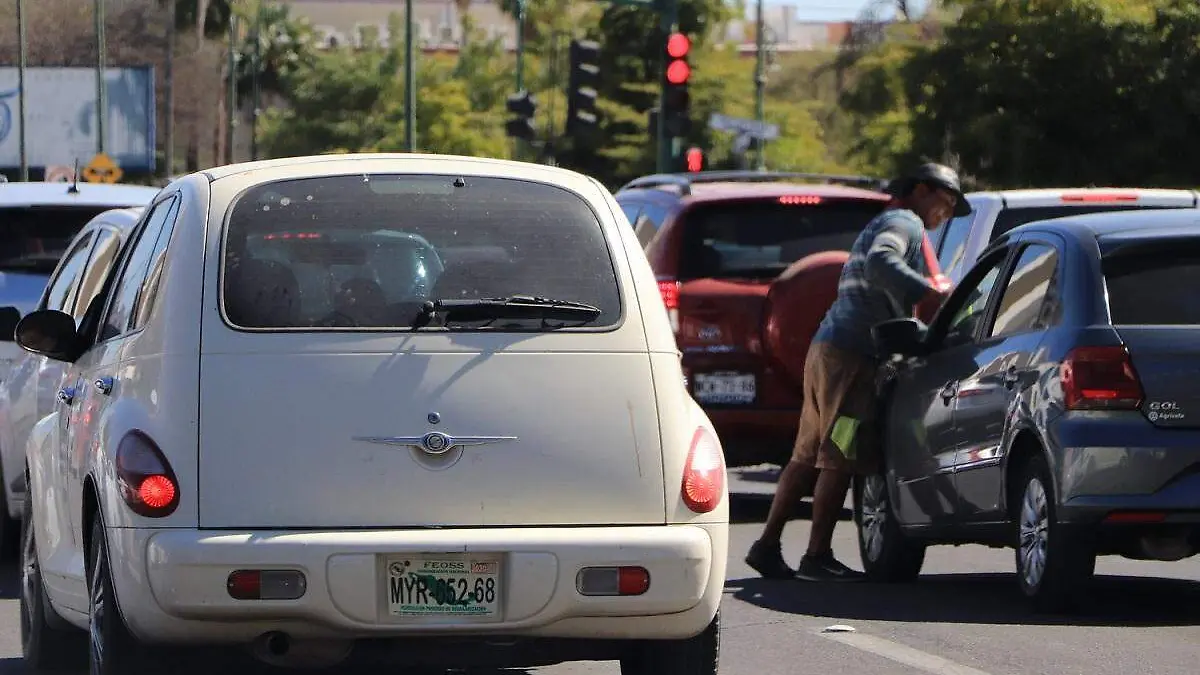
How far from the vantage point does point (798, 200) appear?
45.0 ft

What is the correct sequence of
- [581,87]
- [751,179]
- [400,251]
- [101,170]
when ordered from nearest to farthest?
1. [400,251]
2. [751,179]
3. [581,87]
4. [101,170]

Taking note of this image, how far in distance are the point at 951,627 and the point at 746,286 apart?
187 inches

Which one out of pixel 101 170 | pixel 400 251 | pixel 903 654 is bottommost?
pixel 101 170

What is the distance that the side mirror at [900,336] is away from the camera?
1028 cm

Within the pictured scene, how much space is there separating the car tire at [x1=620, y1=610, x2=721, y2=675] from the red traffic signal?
20.1 meters

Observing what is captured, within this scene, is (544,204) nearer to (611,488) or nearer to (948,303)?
(611,488)

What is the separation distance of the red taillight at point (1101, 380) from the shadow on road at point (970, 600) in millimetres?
827

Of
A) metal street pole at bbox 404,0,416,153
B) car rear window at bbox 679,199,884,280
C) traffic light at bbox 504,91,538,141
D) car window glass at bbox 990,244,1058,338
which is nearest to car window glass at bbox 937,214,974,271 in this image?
car rear window at bbox 679,199,884,280

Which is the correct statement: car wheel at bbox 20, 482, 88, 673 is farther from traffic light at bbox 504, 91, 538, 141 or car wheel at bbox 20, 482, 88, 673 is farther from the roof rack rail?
traffic light at bbox 504, 91, 538, 141

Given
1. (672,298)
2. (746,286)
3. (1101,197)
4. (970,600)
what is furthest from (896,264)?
(1101,197)

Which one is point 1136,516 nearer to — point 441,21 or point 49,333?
point 49,333

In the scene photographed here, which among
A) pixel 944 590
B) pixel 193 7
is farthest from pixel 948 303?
pixel 193 7

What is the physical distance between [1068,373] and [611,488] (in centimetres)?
309

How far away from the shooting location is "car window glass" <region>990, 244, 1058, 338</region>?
945 centimetres
